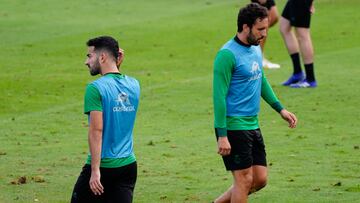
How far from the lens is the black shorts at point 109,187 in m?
8.02

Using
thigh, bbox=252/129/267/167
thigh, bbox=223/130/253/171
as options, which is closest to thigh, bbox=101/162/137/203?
thigh, bbox=223/130/253/171

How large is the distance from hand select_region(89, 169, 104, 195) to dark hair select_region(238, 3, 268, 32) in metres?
2.17

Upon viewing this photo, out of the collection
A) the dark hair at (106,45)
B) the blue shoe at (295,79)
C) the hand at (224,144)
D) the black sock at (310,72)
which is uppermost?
the dark hair at (106,45)

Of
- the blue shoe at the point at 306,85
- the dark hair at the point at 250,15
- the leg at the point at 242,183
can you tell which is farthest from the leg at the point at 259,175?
the blue shoe at the point at 306,85

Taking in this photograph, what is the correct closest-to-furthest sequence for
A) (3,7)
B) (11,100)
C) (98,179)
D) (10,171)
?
(98,179)
(10,171)
(11,100)
(3,7)

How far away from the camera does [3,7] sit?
1183 inches

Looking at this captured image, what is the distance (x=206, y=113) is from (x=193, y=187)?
15.8ft

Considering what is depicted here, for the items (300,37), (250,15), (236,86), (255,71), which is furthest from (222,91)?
(300,37)

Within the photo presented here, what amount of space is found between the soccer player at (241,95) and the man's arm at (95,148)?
1.50 meters

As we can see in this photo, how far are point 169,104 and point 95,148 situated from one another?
8994 millimetres

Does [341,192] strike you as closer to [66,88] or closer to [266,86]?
[266,86]

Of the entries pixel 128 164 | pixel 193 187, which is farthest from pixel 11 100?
pixel 128 164

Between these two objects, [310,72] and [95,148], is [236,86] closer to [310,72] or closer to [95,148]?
[95,148]

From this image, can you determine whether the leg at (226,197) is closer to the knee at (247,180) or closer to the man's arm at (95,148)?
the knee at (247,180)
